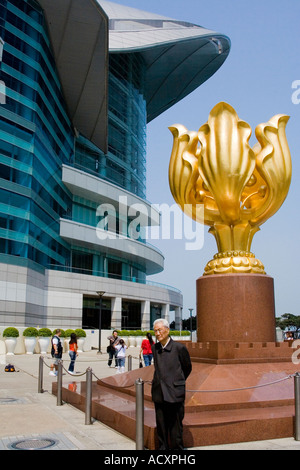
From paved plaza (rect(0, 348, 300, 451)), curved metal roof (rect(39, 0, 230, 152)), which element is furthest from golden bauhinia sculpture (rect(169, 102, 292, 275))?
curved metal roof (rect(39, 0, 230, 152))

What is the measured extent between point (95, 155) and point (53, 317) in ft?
71.9

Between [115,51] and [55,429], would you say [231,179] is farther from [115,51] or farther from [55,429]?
[115,51]

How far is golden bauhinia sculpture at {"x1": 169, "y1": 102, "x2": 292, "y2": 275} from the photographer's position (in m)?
9.80

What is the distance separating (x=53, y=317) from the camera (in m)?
38.6

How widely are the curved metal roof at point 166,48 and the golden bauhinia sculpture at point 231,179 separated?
45931mm

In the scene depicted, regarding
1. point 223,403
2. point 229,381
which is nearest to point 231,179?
point 229,381

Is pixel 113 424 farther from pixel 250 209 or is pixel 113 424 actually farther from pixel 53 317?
pixel 53 317

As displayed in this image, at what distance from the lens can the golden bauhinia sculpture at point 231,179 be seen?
9.80m

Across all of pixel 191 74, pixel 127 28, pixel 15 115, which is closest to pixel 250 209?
pixel 15 115

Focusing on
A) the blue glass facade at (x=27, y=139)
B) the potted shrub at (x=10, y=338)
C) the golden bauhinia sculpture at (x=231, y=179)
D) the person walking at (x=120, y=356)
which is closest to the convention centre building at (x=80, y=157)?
the blue glass facade at (x=27, y=139)

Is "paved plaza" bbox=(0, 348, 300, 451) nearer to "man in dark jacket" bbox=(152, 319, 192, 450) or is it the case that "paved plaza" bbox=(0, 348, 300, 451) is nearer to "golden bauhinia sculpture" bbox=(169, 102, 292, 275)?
"man in dark jacket" bbox=(152, 319, 192, 450)

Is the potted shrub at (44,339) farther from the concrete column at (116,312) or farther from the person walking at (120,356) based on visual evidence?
the concrete column at (116,312)

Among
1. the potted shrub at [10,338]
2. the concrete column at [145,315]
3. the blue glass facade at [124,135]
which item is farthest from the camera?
the blue glass facade at [124,135]

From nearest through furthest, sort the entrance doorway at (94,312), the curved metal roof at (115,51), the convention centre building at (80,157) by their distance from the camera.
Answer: the convention centre building at (80,157)
the curved metal roof at (115,51)
the entrance doorway at (94,312)
